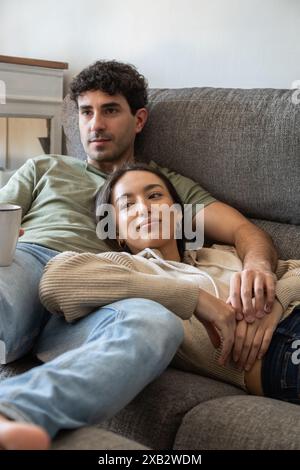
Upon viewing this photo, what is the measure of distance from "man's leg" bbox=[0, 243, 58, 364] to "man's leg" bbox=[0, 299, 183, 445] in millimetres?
156

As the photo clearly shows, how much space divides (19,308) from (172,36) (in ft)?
4.23

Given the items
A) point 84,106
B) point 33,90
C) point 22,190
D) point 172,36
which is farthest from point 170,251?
point 33,90

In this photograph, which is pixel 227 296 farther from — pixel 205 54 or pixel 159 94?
Result: pixel 205 54

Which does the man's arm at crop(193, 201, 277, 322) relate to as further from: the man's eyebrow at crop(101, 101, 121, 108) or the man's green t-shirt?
the man's eyebrow at crop(101, 101, 121, 108)

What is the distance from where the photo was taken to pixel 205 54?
2098 millimetres

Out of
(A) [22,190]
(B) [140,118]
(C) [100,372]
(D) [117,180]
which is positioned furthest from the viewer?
(B) [140,118]

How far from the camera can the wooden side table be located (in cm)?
231

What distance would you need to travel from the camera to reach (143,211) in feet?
4.97

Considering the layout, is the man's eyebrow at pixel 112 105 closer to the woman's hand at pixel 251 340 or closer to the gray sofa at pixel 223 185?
the gray sofa at pixel 223 185

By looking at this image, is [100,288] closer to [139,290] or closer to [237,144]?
[139,290]

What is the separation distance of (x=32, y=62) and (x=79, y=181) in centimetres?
79

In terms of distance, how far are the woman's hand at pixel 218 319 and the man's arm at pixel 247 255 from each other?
6 cm

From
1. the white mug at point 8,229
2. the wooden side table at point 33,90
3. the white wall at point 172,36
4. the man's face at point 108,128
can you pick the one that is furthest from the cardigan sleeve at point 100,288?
the wooden side table at point 33,90
